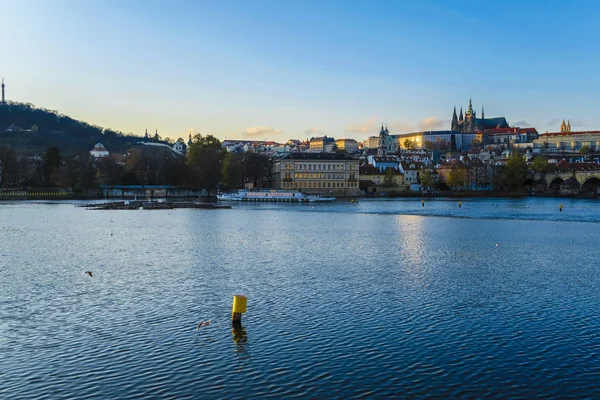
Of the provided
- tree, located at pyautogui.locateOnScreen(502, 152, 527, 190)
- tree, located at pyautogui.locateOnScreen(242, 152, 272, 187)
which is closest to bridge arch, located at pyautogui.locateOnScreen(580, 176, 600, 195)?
tree, located at pyautogui.locateOnScreen(502, 152, 527, 190)

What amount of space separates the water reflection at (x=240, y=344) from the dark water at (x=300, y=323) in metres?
0.05

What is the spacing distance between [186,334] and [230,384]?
334 cm

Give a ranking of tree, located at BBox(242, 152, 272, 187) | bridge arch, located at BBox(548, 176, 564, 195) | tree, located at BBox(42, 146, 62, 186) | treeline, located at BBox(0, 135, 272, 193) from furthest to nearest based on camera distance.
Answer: bridge arch, located at BBox(548, 176, 564, 195)
tree, located at BBox(242, 152, 272, 187)
tree, located at BBox(42, 146, 62, 186)
treeline, located at BBox(0, 135, 272, 193)

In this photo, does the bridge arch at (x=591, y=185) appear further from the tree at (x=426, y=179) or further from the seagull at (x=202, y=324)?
the seagull at (x=202, y=324)

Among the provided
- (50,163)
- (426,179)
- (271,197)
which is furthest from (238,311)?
(426,179)

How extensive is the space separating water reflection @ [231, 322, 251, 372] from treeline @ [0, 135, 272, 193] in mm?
89660

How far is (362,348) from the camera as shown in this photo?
42.3ft

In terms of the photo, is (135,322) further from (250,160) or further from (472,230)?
(250,160)

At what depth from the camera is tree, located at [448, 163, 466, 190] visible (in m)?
122

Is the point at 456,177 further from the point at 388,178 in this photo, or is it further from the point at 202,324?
the point at 202,324

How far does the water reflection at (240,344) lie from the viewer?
→ 39.6 ft

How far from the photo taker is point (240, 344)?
43.1 ft

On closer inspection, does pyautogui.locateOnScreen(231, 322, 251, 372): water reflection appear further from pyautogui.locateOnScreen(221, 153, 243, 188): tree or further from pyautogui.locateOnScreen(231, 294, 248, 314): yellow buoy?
pyautogui.locateOnScreen(221, 153, 243, 188): tree

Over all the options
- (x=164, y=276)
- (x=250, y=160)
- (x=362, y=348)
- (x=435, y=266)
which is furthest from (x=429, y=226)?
(x=250, y=160)
